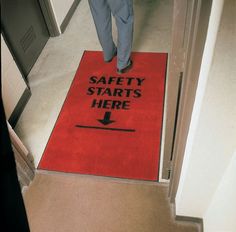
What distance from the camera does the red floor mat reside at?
174 centimetres

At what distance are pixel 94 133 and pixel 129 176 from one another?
441mm

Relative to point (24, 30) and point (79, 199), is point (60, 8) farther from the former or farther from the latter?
point (79, 199)

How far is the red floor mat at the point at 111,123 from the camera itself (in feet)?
5.71

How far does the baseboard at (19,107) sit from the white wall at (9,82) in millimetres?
36

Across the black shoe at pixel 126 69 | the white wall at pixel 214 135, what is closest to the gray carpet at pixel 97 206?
the white wall at pixel 214 135

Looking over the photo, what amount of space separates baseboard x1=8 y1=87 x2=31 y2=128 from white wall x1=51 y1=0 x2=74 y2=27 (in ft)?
3.23

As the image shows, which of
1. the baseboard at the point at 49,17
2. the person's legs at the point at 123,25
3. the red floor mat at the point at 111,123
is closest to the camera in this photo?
the red floor mat at the point at 111,123

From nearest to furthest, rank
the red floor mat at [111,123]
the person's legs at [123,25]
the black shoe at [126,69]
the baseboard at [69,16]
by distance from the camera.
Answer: the red floor mat at [111,123] < the person's legs at [123,25] < the black shoe at [126,69] < the baseboard at [69,16]

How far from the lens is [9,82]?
196 centimetres

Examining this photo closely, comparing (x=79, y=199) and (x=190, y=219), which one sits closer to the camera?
(x=190, y=219)

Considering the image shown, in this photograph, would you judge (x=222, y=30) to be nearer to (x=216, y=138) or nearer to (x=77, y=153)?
(x=216, y=138)

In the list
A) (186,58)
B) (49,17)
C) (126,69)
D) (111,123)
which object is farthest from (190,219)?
(49,17)

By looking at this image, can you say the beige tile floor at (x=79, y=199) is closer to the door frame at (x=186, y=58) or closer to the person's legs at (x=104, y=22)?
the door frame at (x=186, y=58)

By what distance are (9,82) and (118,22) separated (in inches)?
37.8
